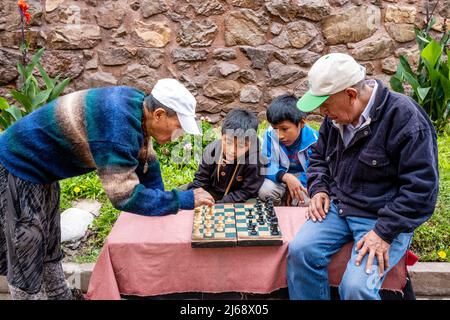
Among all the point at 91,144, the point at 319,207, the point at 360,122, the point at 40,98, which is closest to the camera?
the point at 91,144

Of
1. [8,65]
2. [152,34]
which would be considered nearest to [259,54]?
[152,34]

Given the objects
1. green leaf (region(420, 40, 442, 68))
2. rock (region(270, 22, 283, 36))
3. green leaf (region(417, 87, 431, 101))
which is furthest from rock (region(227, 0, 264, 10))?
green leaf (region(417, 87, 431, 101))

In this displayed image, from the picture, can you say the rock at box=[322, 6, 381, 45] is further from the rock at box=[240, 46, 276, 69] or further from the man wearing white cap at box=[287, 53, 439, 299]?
the man wearing white cap at box=[287, 53, 439, 299]

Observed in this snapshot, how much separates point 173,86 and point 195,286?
111 centimetres

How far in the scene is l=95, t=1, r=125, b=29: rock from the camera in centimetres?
493

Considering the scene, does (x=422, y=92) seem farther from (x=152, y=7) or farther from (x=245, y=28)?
(x=152, y=7)

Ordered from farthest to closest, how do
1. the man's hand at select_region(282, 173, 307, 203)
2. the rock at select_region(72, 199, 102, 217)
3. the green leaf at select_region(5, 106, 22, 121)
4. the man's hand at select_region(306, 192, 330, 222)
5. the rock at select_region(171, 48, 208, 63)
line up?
A: the rock at select_region(171, 48, 208, 63) → the green leaf at select_region(5, 106, 22, 121) → the rock at select_region(72, 199, 102, 217) → the man's hand at select_region(282, 173, 307, 203) → the man's hand at select_region(306, 192, 330, 222)

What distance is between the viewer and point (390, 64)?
5.29 meters

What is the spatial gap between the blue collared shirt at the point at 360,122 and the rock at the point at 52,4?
11.9 ft

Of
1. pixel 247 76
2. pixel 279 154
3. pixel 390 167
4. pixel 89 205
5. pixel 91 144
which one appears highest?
pixel 91 144

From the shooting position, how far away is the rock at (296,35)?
16.8 feet

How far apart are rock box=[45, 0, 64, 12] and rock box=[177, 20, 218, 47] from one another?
4.21 feet

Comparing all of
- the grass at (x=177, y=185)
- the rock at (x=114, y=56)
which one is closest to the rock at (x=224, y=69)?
the rock at (x=114, y=56)

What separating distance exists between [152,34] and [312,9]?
174cm
